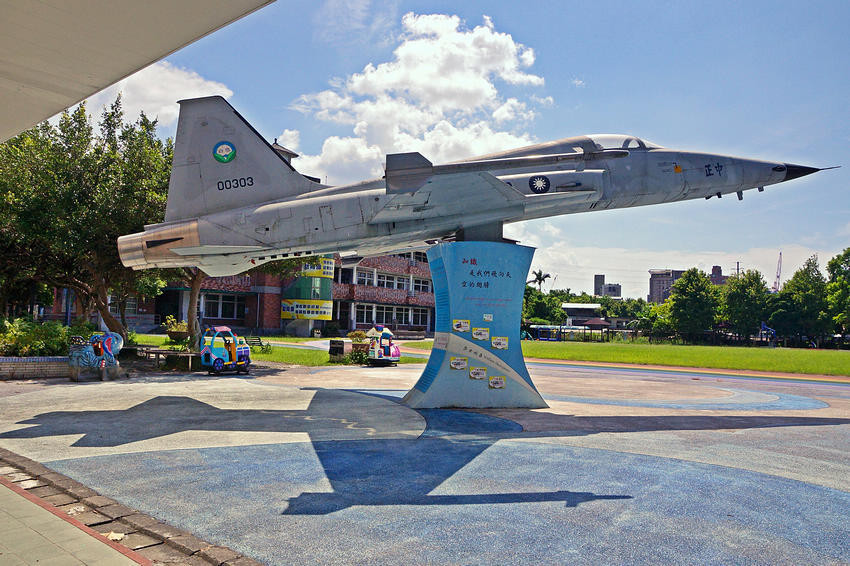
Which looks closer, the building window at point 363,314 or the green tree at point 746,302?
the building window at point 363,314

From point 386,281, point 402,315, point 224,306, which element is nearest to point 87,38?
point 224,306

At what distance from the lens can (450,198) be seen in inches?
520

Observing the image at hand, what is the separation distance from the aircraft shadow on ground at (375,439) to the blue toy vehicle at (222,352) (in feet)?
21.4

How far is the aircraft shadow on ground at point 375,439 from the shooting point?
659cm

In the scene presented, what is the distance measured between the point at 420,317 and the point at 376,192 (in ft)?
220

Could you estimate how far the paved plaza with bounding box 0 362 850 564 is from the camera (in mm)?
5246

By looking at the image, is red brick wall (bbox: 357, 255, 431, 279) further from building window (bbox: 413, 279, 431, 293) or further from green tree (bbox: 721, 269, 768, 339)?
green tree (bbox: 721, 269, 768, 339)

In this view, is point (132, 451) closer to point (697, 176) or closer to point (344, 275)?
point (697, 176)

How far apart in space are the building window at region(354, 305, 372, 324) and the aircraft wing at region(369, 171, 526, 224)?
2275 inches

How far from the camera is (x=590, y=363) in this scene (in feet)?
111

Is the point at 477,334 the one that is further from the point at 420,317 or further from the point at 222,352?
the point at 420,317

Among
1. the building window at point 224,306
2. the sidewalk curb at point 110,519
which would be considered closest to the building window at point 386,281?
the building window at point 224,306

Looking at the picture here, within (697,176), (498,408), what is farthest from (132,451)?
(697,176)

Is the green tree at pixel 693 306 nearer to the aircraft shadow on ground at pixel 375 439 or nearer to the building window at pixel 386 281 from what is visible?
the building window at pixel 386 281
